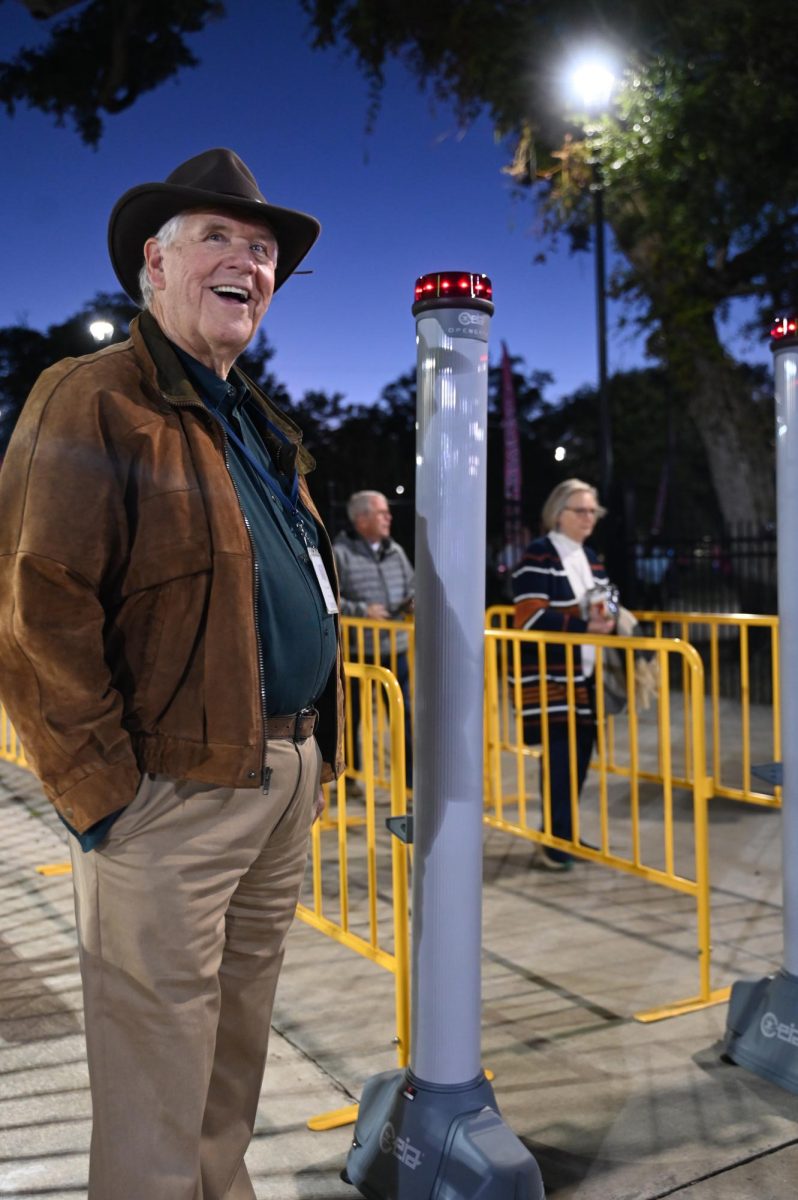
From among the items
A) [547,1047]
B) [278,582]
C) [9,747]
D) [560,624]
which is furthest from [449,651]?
[9,747]

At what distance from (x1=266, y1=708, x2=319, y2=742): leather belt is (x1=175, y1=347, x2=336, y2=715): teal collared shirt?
17mm

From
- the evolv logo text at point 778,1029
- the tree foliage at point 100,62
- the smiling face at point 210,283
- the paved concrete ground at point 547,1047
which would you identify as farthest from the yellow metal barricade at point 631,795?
the tree foliage at point 100,62

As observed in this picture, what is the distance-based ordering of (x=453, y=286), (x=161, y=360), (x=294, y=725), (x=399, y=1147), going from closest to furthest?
(x=161, y=360)
(x=294, y=725)
(x=453, y=286)
(x=399, y=1147)

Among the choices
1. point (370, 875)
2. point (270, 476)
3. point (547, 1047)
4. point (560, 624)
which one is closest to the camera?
point (270, 476)

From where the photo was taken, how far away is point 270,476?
94.6 inches

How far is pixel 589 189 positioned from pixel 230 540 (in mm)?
14969

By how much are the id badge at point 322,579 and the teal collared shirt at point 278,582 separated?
0.04ft

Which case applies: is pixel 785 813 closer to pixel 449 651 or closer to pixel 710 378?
pixel 449 651

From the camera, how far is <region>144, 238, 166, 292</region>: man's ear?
2.29 meters

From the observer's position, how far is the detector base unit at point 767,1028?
3.42m

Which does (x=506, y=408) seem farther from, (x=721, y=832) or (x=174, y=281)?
(x=174, y=281)

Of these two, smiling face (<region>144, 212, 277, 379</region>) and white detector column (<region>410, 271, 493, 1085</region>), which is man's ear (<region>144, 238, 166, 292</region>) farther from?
white detector column (<region>410, 271, 493, 1085</region>)

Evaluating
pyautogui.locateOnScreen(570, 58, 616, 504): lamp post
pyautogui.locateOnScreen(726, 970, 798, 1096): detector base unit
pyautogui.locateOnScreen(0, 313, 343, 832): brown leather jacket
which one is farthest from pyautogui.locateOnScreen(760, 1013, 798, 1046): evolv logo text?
pyautogui.locateOnScreen(570, 58, 616, 504): lamp post

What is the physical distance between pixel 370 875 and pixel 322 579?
1810mm
